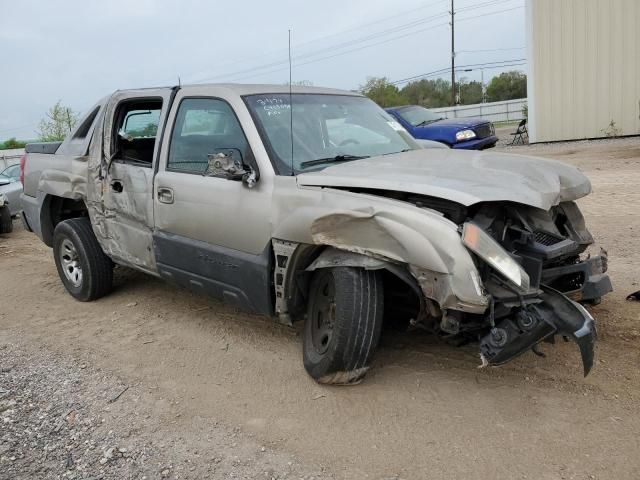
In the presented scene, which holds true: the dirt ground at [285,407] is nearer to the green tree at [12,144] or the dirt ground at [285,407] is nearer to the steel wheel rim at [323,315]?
the steel wheel rim at [323,315]

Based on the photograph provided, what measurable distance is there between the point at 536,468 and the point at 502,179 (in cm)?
156

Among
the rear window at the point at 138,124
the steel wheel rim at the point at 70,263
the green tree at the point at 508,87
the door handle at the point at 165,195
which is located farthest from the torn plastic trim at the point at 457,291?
the green tree at the point at 508,87

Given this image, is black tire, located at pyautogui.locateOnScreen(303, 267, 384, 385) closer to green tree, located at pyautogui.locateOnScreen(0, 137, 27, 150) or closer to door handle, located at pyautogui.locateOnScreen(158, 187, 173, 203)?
door handle, located at pyautogui.locateOnScreen(158, 187, 173, 203)

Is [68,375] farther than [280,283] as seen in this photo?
Yes

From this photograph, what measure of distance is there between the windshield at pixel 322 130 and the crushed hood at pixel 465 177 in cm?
Answer: 21

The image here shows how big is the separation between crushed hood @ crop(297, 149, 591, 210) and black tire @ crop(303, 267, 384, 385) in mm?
549

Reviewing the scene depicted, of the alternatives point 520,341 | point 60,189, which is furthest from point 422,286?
point 60,189

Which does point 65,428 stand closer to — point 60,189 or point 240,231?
point 240,231

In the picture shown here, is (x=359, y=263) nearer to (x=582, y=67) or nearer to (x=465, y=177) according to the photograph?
(x=465, y=177)

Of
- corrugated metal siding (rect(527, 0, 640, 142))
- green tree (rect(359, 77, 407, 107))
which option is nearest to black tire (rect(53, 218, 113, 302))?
corrugated metal siding (rect(527, 0, 640, 142))

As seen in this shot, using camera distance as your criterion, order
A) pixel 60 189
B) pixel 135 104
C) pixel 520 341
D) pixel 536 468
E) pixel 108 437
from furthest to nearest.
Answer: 1. pixel 60 189
2. pixel 135 104
3. pixel 108 437
4. pixel 520 341
5. pixel 536 468

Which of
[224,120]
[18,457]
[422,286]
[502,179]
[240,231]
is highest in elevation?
[224,120]

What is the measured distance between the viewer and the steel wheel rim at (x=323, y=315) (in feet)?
12.0

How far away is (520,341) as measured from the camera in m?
3.04
